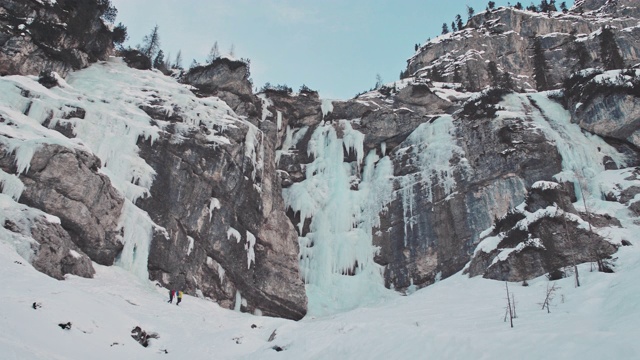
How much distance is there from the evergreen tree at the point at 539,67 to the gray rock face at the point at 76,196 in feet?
144

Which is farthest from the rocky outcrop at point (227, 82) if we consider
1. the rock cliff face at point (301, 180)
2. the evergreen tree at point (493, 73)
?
the evergreen tree at point (493, 73)

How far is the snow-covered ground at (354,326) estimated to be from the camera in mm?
7205

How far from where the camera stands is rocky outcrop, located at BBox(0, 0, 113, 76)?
90.2 feet

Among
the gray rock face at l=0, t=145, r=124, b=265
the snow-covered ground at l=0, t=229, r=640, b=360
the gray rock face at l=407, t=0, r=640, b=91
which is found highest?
the gray rock face at l=407, t=0, r=640, b=91

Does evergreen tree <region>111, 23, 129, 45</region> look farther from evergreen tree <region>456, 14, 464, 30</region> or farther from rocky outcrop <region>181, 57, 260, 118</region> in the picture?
evergreen tree <region>456, 14, 464, 30</region>

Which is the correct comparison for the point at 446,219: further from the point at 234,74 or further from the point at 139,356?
the point at 139,356

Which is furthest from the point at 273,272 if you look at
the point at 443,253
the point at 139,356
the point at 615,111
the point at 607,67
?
the point at 607,67

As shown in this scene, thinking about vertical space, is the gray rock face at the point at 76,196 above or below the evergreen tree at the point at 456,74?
below

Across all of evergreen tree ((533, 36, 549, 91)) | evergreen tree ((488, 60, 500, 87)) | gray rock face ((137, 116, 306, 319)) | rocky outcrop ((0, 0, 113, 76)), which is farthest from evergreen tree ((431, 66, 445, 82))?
rocky outcrop ((0, 0, 113, 76))

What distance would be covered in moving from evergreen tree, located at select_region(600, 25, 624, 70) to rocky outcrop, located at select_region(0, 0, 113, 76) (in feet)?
141

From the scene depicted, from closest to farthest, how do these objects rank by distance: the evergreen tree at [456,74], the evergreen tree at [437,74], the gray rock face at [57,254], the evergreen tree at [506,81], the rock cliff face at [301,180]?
1. the gray rock face at [57,254]
2. the rock cliff face at [301,180]
3. the evergreen tree at [506,81]
4. the evergreen tree at [456,74]
5. the evergreen tree at [437,74]

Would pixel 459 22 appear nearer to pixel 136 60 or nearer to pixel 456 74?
pixel 456 74

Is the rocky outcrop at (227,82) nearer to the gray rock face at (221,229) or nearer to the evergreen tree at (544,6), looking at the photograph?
the gray rock face at (221,229)

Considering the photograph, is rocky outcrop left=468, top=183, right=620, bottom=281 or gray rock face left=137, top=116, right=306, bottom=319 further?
gray rock face left=137, top=116, right=306, bottom=319
